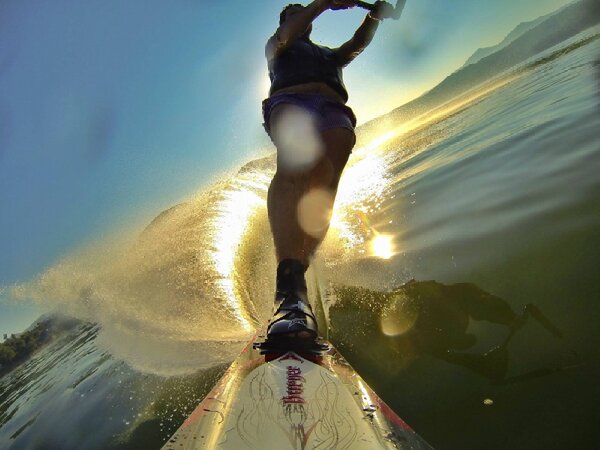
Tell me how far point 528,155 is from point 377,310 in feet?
9.61

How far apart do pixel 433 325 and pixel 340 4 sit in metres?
2.24

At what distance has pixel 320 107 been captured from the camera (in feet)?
8.18

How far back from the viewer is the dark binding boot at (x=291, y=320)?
65.9 inches

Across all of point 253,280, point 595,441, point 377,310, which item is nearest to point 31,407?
point 253,280

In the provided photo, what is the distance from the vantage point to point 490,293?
1.87 metres

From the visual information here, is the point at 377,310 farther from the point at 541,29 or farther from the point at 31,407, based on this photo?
the point at 541,29

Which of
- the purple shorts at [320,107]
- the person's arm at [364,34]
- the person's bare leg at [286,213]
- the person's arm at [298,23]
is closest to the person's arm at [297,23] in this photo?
the person's arm at [298,23]

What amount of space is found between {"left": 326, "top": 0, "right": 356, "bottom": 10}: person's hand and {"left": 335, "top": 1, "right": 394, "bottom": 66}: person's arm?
12.0 inches

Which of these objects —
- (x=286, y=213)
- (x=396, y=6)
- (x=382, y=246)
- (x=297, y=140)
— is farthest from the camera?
(x=382, y=246)

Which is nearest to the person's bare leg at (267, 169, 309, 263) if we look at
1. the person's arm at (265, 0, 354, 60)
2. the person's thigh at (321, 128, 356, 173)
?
the person's thigh at (321, 128, 356, 173)

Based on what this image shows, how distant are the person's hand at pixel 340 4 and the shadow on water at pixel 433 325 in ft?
6.47

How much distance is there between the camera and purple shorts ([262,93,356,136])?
8.05ft

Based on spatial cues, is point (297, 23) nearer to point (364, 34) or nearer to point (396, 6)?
point (364, 34)

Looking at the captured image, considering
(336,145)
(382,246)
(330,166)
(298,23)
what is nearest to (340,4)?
(298,23)
